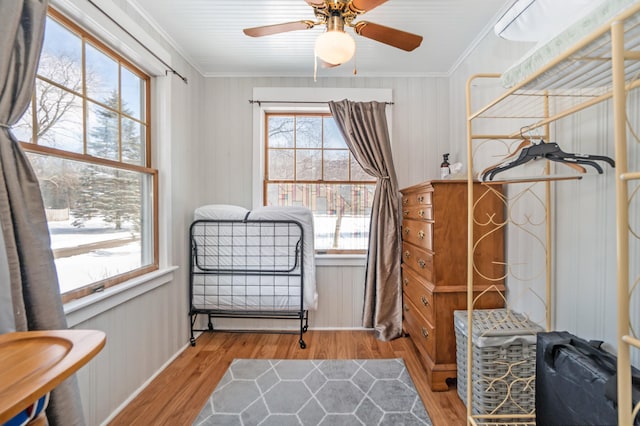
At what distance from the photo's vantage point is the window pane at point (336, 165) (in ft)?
9.18

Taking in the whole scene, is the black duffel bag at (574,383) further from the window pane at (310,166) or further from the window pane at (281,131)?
the window pane at (281,131)

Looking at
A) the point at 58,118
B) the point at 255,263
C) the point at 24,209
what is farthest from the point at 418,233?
the point at 58,118

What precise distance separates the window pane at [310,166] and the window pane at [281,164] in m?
0.10

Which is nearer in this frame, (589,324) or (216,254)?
(589,324)

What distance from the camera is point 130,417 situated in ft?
5.22

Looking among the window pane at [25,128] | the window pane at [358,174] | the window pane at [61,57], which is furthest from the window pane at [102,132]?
the window pane at [358,174]

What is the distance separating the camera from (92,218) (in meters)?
1.57

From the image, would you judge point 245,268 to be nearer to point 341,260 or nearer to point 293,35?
point 341,260

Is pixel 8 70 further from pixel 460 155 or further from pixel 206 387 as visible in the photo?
pixel 460 155

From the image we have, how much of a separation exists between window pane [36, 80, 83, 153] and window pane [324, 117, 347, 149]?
193 centimetres

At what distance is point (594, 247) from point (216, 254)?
2.55m

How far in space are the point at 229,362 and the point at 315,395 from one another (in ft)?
2.57

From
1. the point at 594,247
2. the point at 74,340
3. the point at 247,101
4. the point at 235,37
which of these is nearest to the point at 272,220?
the point at 247,101

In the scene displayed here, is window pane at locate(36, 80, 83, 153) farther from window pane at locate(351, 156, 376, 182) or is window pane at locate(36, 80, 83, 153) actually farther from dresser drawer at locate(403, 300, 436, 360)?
dresser drawer at locate(403, 300, 436, 360)
